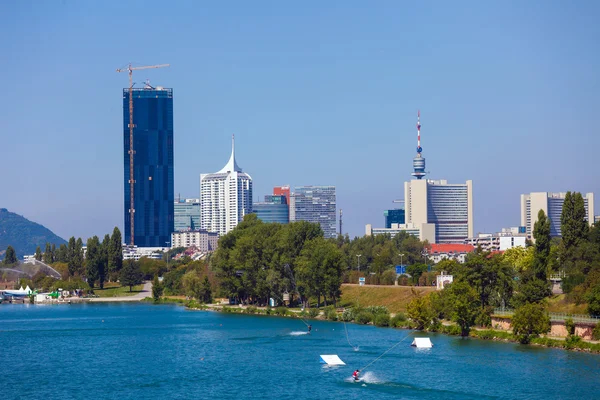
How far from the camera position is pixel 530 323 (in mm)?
60844

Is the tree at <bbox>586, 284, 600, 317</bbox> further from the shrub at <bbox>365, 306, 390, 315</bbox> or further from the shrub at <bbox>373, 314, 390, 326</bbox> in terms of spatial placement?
the shrub at <bbox>365, 306, 390, 315</bbox>

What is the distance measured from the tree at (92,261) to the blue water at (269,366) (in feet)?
189

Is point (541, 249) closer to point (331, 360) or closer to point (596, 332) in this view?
point (596, 332)

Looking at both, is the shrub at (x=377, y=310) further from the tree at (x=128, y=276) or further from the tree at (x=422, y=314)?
the tree at (x=128, y=276)

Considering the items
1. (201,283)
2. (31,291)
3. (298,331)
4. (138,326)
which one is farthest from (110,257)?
(298,331)

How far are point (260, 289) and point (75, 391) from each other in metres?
49.7

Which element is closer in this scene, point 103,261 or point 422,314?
point 422,314

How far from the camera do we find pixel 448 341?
63.8 meters

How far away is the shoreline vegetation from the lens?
5731cm

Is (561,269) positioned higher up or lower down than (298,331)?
higher up

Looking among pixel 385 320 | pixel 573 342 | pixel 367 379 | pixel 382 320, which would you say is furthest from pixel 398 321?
pixel 367 379

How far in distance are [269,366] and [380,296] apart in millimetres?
39852

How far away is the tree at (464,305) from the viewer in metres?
65.6

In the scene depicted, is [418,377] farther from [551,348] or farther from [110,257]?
[110,257]
